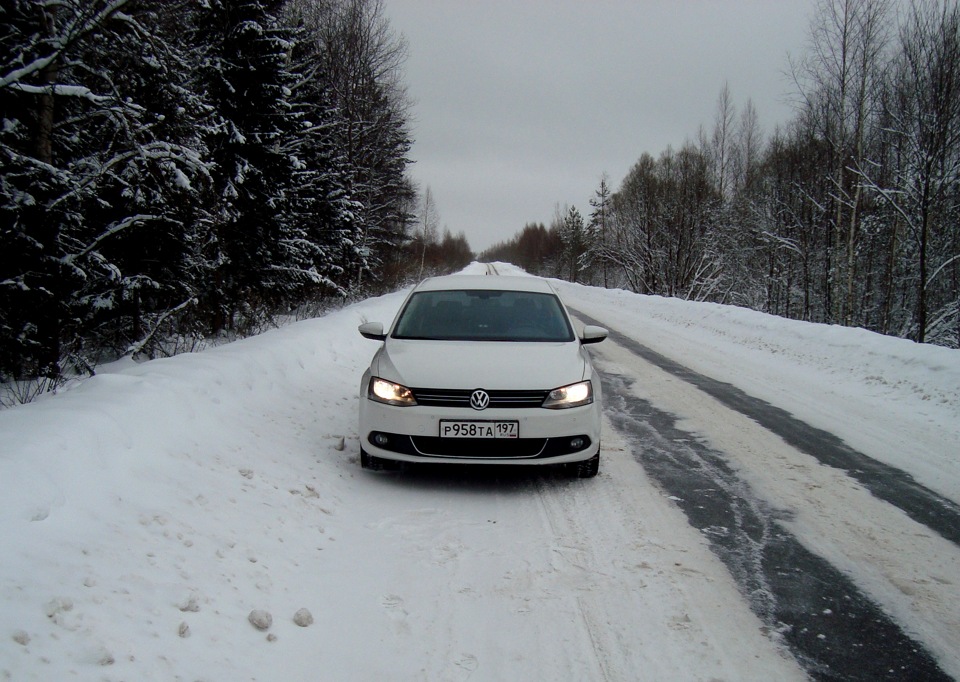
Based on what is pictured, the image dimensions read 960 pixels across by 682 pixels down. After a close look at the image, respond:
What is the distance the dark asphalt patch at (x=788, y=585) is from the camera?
2.50 meters

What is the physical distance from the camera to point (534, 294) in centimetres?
600

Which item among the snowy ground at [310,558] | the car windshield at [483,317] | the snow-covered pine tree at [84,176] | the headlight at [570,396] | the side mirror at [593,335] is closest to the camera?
the snowy ground at [310,558]

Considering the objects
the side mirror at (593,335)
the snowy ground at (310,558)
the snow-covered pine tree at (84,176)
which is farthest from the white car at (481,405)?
the snow-covered pine tree at (84,176)

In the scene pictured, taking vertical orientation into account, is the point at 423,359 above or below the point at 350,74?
below

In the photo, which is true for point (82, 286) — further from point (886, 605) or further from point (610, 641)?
point (886, 605)

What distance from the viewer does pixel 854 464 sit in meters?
5.18

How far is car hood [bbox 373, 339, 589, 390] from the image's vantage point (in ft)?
14.3

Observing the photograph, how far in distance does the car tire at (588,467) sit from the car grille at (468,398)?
699 millimetres

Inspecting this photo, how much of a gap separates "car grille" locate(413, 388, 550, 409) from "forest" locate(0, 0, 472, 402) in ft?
17.0

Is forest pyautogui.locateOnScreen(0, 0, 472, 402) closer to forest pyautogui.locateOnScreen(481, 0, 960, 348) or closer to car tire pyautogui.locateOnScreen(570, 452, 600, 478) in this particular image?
car tire pyautogui.locateOnScreen(570, 452, 600, 478)

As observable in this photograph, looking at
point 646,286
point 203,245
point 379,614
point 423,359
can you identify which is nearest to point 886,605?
point 379,614

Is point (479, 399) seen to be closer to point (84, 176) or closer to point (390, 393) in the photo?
point (390, 393)

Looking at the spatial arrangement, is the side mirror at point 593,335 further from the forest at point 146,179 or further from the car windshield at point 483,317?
the forest at point 146,179

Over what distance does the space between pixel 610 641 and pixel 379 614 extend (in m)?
1.10
